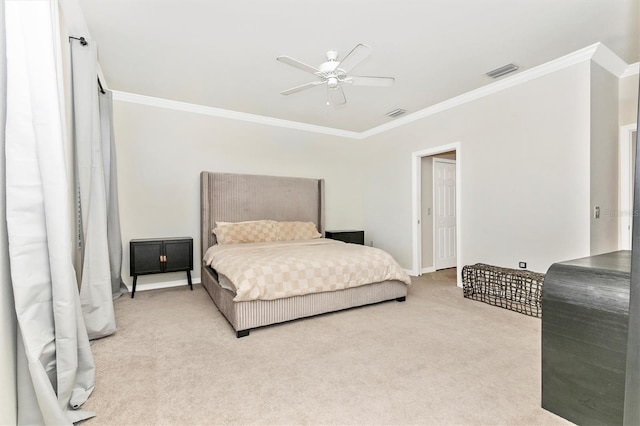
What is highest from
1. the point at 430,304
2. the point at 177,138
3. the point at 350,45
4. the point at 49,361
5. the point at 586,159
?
the point at 350,45

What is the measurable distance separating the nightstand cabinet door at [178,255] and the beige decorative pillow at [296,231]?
4.16 ft

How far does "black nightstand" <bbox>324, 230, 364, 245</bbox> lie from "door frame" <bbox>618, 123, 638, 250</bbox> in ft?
11.1

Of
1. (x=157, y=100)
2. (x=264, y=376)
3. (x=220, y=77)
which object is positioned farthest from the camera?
(x=157, y=100)

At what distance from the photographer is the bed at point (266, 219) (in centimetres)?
274

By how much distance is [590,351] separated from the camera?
1.45 meters

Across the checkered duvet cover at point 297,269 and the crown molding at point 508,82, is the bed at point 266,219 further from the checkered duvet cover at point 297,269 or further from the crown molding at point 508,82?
the crown molding at point 508,82

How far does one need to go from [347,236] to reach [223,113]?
113 inches

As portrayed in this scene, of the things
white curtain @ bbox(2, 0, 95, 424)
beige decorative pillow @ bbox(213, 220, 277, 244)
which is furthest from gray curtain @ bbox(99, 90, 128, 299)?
white curtain @ bbox(2, 0, 95, 424)

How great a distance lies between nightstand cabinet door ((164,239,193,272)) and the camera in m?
3.95

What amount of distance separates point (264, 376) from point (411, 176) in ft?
12.8

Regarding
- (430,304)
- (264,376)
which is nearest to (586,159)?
(430,304)

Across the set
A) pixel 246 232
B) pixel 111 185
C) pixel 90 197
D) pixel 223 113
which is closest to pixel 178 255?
pixel 246 232

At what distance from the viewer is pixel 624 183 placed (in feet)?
11.0

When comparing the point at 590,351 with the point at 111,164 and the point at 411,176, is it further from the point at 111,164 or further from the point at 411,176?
the point at 111,164
